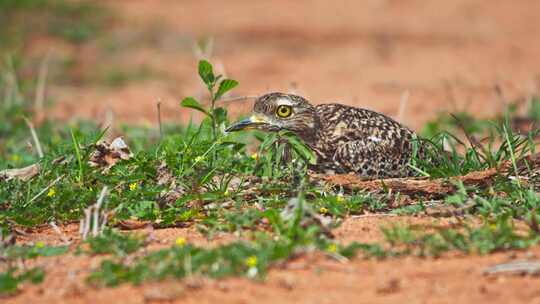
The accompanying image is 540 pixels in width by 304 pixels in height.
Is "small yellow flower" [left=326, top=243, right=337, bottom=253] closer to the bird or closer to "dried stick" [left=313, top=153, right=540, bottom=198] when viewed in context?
"dried stick" [left=313, top=153, right=540, bottom=198]

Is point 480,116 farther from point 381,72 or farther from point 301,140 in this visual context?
point 301,140

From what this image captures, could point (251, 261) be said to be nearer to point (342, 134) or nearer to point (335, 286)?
point (335, 286)

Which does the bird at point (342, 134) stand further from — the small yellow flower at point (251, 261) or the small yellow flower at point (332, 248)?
the small yellow flower at point (251, 261)

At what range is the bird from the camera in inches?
262

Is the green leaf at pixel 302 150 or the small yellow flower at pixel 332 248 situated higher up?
the green leaf at pixel 302 150

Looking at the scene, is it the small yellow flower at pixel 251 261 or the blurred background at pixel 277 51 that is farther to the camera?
the blurred background at pixel 277 51

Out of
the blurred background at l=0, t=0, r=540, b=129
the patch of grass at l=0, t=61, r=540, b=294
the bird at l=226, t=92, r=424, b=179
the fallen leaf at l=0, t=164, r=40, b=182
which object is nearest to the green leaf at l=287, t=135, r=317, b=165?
the patch of grass at l=0, t=61, r=540, b=294

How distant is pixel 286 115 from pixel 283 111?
37 mm

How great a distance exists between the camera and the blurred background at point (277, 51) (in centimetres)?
1182

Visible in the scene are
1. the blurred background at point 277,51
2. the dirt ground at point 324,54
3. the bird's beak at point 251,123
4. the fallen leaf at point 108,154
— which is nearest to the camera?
the fallen leaf at point 108,154

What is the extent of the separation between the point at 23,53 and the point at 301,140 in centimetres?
765

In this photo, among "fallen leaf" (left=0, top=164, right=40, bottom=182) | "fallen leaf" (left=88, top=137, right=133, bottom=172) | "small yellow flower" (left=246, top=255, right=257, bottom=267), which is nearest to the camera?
"small yellow flower" (left=246, top=255, right=257, bottom=267)

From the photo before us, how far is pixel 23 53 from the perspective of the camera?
13.2 m

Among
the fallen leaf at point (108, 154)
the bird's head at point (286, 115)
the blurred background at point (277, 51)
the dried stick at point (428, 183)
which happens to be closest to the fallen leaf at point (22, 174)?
the fallen leaf at point (108, 154)
